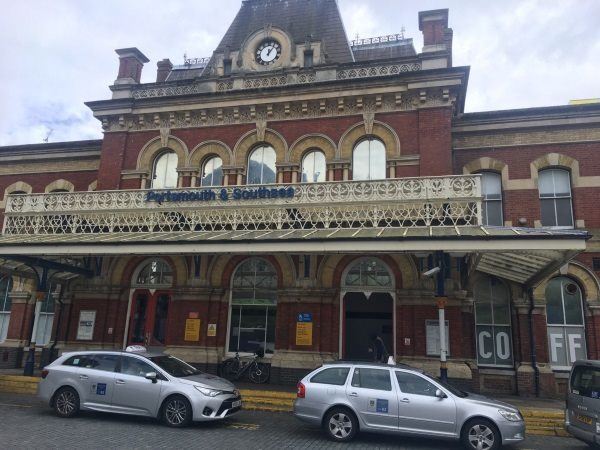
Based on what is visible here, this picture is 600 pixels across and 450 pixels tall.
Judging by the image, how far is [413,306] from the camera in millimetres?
14836

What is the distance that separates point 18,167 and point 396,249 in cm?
1846

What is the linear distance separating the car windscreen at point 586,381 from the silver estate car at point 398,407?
1.28 m

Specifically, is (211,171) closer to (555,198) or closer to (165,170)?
(165,170)

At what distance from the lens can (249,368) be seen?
604 inches

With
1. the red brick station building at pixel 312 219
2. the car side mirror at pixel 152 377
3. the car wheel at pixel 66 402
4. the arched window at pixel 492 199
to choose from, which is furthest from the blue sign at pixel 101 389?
the arched window at pixel 492 199

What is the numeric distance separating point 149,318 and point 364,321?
762cm

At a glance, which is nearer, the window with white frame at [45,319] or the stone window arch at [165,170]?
the stone window arch at [165,170]

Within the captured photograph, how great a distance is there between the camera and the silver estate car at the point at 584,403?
8.48 m

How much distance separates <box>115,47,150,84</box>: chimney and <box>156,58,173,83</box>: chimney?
280 centimetres

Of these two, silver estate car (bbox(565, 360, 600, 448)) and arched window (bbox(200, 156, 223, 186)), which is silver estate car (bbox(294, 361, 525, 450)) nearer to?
silver estate car (bbox(565, 360, 600, 448))

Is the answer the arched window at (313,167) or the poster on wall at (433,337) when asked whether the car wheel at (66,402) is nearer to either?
the poster on wall at (433,337)

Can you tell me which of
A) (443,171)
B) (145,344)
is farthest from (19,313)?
(443,171)

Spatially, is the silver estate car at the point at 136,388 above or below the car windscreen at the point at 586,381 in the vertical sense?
below

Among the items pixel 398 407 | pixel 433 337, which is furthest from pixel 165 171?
pixel 398 407
